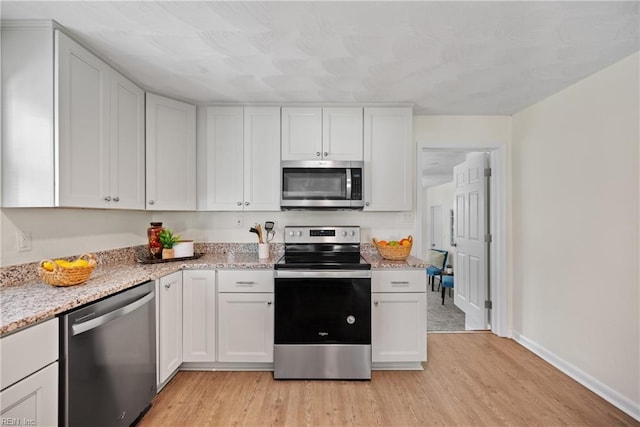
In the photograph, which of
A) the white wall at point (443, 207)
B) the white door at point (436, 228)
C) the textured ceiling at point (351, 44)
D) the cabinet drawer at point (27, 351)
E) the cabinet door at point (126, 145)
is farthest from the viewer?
the white door at point (436, 228)

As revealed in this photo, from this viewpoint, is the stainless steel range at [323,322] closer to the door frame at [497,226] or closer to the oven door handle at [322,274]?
the oven door handle at [322,274]

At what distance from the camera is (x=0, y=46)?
1622 millimetres

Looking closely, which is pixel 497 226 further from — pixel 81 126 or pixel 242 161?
pixel 81 126

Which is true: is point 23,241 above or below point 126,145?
below

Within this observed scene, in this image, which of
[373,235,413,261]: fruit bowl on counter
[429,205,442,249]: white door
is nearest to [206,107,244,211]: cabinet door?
[373,235,413,261]: fruit bowl on counter

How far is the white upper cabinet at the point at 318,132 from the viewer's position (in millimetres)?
2828

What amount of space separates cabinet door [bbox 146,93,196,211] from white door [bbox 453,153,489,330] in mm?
3056

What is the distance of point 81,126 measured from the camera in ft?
5.90

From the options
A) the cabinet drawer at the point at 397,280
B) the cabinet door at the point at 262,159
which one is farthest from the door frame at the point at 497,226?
the cabinet door at the point at 262,159

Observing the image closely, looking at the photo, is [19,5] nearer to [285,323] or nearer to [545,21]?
[285,323]

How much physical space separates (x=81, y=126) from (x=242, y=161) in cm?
126

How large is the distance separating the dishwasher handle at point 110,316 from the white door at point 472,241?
325 centimetres

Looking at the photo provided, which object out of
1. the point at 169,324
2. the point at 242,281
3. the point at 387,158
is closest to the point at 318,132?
the point at 387,158

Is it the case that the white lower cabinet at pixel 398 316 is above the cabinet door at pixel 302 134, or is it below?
below
